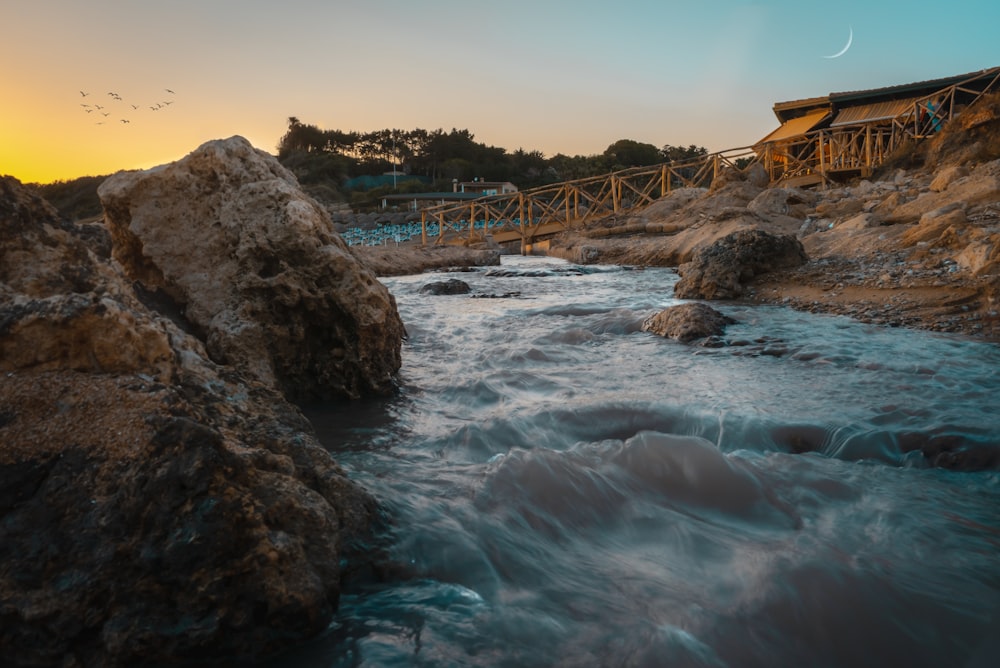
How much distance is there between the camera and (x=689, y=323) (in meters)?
5.45

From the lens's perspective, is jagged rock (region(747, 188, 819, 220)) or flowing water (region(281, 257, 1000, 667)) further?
jagged rock (region(747, 188, 819, 220))

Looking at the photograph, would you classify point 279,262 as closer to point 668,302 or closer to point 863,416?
point 863,416

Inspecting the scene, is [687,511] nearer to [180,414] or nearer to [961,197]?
[180,414]

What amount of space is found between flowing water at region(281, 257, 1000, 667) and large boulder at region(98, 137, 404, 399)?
35 cm

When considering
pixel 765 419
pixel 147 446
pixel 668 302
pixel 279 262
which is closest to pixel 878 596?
pixel 765 419

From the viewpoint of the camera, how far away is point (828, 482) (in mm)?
2611

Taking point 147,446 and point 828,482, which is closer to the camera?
point 147,446

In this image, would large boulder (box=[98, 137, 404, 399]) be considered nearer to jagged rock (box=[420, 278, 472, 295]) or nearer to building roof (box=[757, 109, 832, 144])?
jagged rock (box=[420, 278, 472, 295])

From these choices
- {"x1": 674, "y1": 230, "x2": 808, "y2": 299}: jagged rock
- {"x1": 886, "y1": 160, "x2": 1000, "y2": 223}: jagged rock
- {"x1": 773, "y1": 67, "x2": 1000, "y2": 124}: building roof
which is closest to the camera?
{"x1": 674, "y1": 230, "x2": 808, "y2": 299}: jagged rock

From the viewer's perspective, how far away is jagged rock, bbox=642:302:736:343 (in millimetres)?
5363

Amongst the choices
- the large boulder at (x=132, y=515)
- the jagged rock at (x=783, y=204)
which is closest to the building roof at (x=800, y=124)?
the jagged rock at (x=783, y=204)

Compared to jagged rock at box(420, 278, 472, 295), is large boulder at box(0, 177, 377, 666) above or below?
above

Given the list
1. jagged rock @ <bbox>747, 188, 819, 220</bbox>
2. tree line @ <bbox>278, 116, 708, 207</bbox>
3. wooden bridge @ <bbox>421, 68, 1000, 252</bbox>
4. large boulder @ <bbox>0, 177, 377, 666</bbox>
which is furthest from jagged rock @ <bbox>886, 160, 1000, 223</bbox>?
tree line @ <bbox>278, 116, 708, 207</bbox>

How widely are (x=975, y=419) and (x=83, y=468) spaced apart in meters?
3.76
